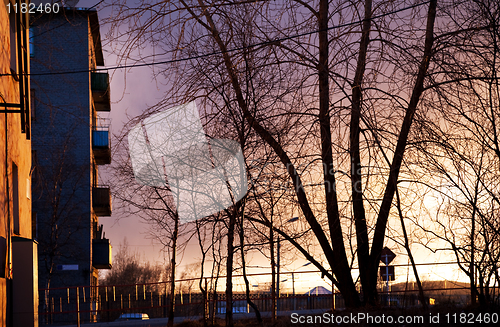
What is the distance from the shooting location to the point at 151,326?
1570 centimetres

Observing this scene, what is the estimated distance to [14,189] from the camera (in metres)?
11.3

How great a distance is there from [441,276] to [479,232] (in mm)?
1837

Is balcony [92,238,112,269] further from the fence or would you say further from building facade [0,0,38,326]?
building facade [0,0,38,326]

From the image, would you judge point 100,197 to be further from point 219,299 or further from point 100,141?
point 219,299

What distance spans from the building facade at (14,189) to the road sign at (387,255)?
6.55m

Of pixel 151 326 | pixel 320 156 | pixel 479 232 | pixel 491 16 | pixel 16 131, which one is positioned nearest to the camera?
pixel 491 16

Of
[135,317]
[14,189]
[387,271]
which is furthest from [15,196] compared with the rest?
[135,317]

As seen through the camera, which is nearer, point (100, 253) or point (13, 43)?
point (13, 43)

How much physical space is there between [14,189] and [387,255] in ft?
25.1

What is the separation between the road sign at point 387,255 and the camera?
917 centimetres

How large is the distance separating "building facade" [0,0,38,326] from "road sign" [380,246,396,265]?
6551 mm

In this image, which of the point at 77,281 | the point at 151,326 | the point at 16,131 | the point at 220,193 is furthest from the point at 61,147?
the point at 220,193

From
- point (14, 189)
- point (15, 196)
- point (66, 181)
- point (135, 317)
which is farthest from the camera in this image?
point (66, 181)

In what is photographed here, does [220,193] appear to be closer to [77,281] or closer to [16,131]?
[16,131]
